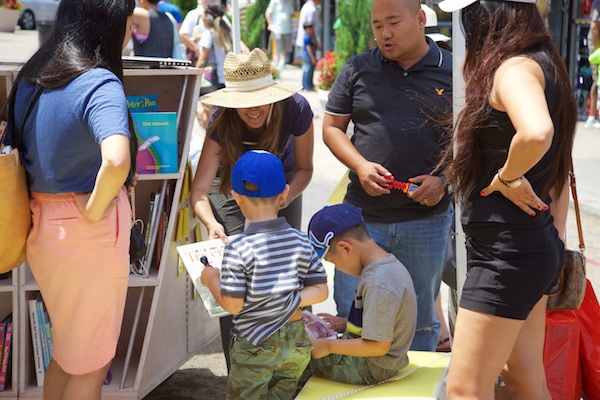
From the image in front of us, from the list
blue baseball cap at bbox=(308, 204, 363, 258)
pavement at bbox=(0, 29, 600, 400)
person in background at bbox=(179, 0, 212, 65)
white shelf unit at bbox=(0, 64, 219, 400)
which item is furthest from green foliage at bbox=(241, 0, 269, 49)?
blue baseball cap at bbox=(308, 204, 363, 258)

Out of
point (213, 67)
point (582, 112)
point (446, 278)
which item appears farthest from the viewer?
point (582, 112)

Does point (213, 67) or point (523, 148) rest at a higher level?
point (523, 148)

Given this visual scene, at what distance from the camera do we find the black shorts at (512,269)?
2744 mm

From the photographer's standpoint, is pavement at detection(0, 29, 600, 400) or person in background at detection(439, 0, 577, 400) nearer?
person in background at detection(439, 0, 577, 400)

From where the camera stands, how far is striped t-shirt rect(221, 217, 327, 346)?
3.01 metres

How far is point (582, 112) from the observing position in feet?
43.7

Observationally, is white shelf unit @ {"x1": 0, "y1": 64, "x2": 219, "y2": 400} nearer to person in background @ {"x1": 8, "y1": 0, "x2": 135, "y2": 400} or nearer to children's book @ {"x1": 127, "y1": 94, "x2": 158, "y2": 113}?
children's book @ {"x1": 127, "y1": 94, "x2": 158, "y2": 113}

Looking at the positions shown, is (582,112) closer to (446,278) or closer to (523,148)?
(446,278)

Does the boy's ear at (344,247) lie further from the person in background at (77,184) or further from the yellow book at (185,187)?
A: the yellow book at (185,187)

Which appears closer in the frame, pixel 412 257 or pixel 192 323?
pixel 412 257

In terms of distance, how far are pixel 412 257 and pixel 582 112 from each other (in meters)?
10.3

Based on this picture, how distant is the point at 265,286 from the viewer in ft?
9.90

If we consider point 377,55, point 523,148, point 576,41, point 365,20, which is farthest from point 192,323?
point 365,20

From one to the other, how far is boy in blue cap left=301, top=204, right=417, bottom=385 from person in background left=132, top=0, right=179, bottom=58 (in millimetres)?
6139
